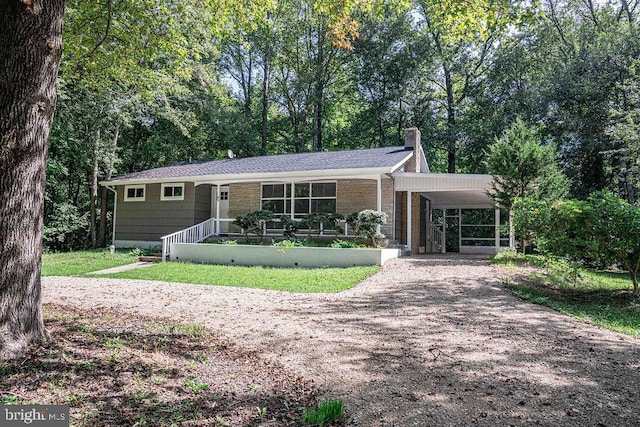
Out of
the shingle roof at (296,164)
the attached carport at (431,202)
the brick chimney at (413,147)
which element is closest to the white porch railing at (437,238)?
the attached carport at (431,202)

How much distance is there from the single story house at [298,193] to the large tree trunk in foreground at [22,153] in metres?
11.3

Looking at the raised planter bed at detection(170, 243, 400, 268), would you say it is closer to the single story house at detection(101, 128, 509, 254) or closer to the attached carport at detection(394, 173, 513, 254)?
the single story house at detection(101, 128, 509, 254)

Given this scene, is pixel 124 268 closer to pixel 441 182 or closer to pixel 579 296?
pixel 441 182

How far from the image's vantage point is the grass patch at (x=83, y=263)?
12.1m

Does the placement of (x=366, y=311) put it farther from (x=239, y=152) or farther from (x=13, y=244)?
(x=239, y=152)

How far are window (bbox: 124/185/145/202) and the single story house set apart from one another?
0.05m

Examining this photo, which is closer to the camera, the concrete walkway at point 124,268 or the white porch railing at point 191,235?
the concrete walkway at point 124,268

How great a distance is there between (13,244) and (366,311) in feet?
15.7

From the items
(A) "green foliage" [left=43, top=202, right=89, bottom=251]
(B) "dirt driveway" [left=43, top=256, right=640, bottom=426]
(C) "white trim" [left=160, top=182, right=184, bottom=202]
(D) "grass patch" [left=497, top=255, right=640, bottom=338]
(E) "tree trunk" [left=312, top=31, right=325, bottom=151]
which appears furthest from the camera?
(E) "tree trunk" [left=312, top=31, right=325, bottom=151]

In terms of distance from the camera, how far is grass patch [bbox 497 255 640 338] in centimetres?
641

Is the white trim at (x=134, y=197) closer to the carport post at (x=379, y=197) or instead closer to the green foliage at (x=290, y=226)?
the green foliage at (x=290, y=226)

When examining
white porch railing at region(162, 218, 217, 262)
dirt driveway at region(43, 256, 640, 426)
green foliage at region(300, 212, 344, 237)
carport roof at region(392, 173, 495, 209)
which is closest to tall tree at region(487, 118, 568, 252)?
carport roof at region(392, 173, 495, 209)

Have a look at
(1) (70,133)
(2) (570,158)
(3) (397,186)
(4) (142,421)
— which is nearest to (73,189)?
(1) (70,133)

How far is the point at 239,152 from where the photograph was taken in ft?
93.9
